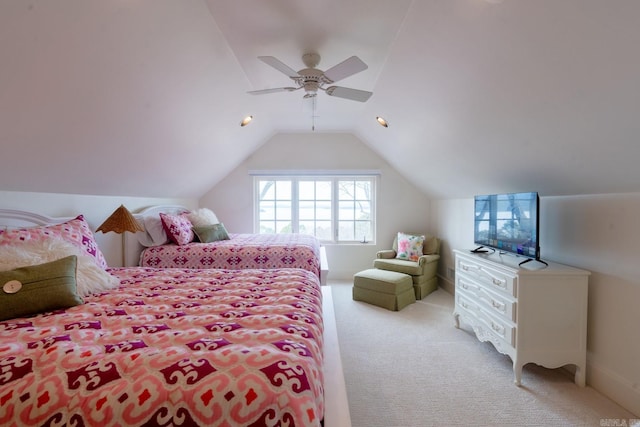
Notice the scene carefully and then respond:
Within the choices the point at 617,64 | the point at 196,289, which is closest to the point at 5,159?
the point at 196,289

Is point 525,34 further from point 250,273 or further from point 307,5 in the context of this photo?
point 250,273

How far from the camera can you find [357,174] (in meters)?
4.73

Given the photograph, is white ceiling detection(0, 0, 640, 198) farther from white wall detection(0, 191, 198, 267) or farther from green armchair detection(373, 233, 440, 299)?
green armchair detection(373, 233, 440, 299)

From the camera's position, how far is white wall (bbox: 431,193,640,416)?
5.80ft

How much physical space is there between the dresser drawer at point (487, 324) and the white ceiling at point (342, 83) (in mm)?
1127

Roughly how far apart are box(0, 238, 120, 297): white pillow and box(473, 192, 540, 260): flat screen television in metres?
2.88

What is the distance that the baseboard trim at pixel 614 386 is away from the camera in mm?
1727

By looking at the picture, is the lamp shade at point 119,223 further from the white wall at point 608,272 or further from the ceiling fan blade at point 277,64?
the white wall at point 608,272

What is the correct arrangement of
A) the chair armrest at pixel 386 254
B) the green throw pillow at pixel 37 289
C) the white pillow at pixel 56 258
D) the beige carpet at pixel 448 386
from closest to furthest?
the green throw pillow at pixel 37 289, the white pillow at pixel 56 258, the beige carpet at pixel 448 386, the chair armrest at pixel 386 254

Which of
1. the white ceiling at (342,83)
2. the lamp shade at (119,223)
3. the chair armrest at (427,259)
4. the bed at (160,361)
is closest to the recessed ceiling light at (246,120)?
the white ceiling at (342,83)

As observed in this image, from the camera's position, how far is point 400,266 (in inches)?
151

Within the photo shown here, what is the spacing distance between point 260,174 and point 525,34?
389cm

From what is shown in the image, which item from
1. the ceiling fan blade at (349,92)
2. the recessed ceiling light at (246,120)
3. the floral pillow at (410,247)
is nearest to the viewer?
the ceiling fan blade at (349,92)

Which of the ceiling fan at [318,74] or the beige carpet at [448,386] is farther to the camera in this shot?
the ceiling fan at [318,74]
